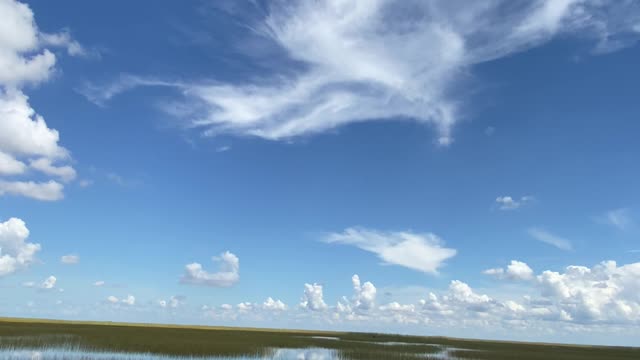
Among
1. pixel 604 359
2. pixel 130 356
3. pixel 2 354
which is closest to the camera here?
pixel 2 354

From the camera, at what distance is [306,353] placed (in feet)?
204

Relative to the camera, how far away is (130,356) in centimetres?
4662

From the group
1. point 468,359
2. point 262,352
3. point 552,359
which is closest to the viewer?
point 262,352

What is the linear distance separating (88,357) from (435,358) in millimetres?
34373

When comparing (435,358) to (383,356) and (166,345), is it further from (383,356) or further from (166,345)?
(166,345)

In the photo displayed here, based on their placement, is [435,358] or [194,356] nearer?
[194,356]

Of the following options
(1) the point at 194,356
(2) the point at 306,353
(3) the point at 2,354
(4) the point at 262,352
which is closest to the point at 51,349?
(3) the point at 2,354

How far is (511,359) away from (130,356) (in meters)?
40.6

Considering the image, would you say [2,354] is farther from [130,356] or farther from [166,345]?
[166,345]

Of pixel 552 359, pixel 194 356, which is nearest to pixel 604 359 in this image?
pixel 552 359

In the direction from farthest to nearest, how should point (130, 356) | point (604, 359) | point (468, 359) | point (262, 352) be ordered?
point (604, 359)
point (468, 359)
point (262, 352)
point (130, 356)

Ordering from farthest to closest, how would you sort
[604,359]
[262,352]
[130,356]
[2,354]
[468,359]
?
[604,359], [468,359], [262,352], [130,356], [2,354]

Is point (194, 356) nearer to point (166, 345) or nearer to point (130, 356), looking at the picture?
point (130, 356)

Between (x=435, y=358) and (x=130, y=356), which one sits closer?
(x=130, y=356)
